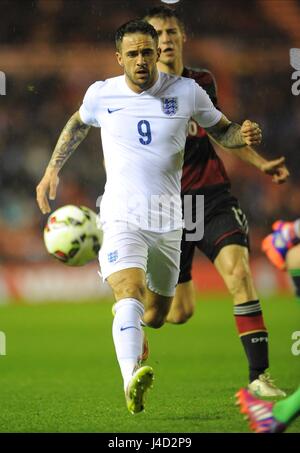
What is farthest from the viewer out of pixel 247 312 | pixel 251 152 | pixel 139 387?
pixel 251 152

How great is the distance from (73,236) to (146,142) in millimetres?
719

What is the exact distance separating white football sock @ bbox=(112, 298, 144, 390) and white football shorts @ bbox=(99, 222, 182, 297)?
26 cm

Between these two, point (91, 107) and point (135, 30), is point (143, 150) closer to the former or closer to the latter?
point (91, 107)

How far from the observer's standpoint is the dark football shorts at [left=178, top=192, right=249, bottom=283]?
636cm

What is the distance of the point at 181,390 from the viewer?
21.2 ft

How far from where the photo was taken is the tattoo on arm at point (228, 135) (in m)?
5.66

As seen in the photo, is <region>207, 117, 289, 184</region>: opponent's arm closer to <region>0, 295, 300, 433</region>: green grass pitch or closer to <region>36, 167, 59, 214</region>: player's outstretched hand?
<region>36, 167, 59, 214</region>: player's outstretched hand

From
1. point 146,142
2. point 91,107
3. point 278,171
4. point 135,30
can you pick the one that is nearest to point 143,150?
point 146,142

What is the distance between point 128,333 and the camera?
4.92m

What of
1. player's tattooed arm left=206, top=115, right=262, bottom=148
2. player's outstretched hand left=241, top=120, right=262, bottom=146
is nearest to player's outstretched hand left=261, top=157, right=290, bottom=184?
player's tattooed arm left=206, top=115, right=262, bottom=148

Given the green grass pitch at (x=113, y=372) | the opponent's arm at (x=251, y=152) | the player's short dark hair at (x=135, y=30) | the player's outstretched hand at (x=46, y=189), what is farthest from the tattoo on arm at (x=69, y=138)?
the green grass pitch at (x=113, y=372)

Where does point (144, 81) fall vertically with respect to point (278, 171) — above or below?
above

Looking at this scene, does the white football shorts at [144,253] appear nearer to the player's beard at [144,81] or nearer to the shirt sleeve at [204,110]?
the shirt sleeve at [204,110]

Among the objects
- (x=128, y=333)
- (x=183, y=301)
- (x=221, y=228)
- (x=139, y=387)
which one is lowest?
(x=139, y=387)
